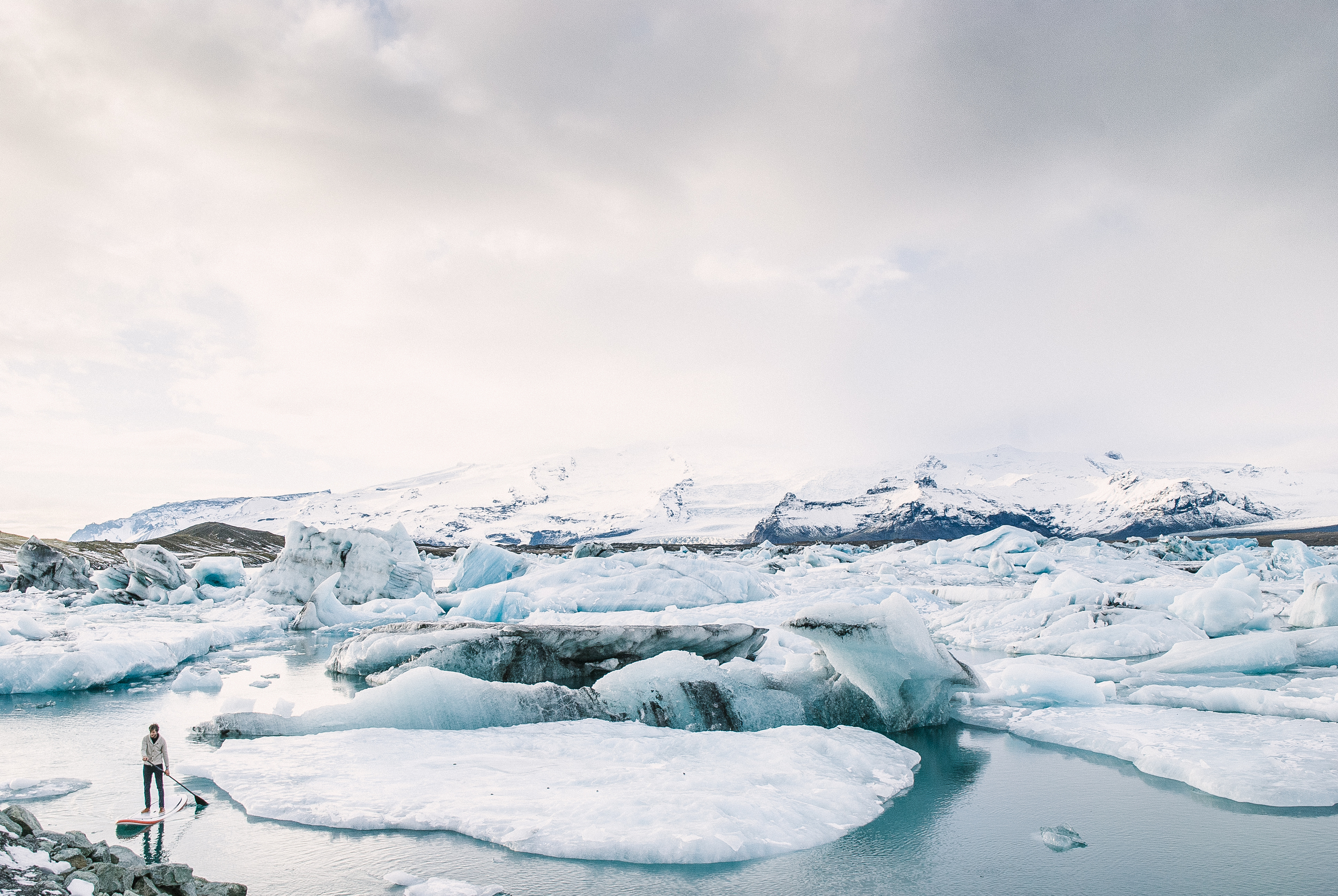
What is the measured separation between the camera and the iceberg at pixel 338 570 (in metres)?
17.8

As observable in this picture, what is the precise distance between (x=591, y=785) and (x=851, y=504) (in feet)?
411

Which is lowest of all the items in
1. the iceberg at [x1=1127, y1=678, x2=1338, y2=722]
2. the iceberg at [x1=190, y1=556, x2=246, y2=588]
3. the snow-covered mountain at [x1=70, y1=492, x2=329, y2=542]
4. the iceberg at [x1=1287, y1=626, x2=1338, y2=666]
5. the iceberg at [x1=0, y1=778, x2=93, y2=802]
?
the iceberg at [x1=1287, y1=626, x2=1338, y2=666]

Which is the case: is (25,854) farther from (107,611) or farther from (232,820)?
(107,611)

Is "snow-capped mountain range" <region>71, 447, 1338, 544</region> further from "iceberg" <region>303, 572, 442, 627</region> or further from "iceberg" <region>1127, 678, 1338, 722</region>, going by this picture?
"iceberg" <region>1127, 678, 1338, 722</region>

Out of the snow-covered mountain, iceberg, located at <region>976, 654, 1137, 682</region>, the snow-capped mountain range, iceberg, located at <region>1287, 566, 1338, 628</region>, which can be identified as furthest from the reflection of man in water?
the snow-covered mountain

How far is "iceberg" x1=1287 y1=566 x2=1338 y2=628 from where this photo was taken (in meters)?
11.1

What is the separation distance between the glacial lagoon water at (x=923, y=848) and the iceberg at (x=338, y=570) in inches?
487

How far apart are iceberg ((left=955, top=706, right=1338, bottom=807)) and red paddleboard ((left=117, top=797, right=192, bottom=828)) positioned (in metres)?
6.37

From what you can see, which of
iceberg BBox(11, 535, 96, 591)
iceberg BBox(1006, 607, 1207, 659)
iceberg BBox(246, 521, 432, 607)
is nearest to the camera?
iceberg BBox(1006, 607, 1207, 659)

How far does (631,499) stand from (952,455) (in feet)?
269

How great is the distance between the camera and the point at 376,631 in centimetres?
952

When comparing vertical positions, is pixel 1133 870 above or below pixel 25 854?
below

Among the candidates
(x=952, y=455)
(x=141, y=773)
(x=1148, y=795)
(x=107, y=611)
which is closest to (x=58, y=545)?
(x=107, y=611)

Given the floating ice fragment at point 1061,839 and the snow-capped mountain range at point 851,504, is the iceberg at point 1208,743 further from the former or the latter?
the snow-capped mountain range at point 851,504
